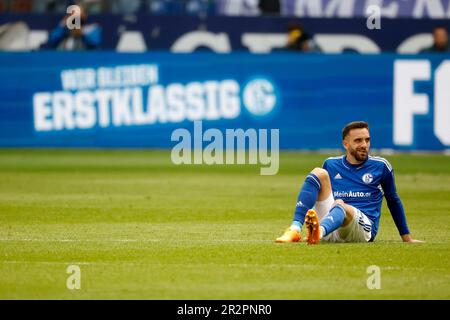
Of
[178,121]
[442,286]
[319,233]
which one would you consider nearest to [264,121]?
[178,121]

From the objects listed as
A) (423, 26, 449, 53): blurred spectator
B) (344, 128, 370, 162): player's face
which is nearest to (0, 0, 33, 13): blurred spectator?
(423, 26, 449, 53): blurred spectator

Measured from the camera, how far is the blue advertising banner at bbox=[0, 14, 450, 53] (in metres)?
27.0

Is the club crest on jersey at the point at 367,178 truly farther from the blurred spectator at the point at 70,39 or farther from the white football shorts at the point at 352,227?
the blurred spectator at the point at 70,39

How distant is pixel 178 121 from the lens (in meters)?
25.1

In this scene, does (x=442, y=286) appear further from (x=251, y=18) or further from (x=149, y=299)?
(x=251, y=18)

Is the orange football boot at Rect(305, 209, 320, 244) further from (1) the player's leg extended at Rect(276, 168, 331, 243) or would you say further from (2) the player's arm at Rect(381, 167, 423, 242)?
(2) the player's arm at Rect(381, 167, 423, 242)

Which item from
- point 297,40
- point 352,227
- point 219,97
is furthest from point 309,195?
point 297,40

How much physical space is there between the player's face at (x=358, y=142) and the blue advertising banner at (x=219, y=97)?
1349cm

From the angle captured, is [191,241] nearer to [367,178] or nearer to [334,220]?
[334,220]

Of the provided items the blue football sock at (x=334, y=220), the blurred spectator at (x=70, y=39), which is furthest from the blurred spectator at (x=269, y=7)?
the blue football sock at (x=334, y=220)

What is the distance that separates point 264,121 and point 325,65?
6.23ft

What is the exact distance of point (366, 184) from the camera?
11.6 m

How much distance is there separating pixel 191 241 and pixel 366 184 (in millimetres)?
1907

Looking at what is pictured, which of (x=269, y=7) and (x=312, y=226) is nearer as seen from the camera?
(x=312, y=226)
